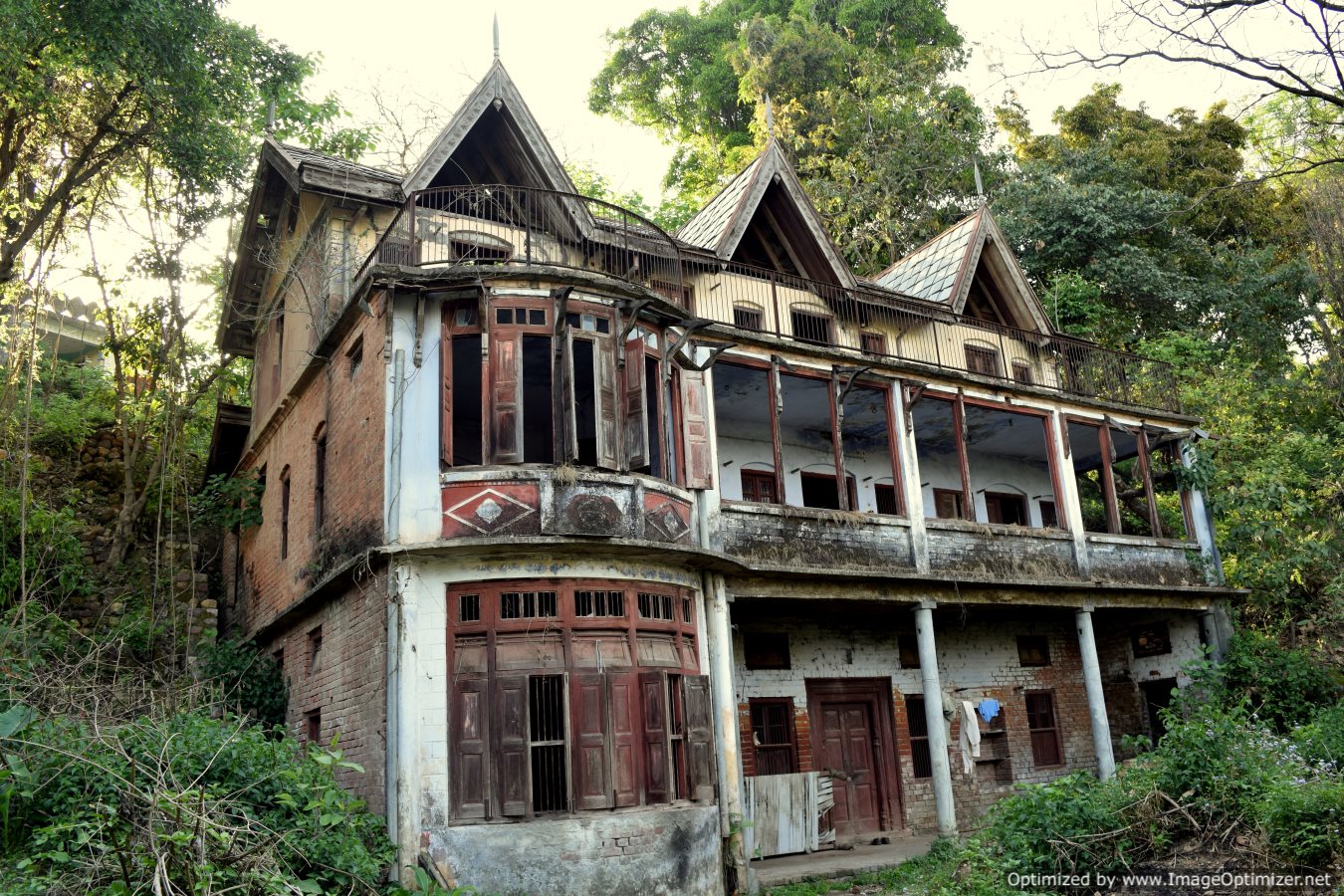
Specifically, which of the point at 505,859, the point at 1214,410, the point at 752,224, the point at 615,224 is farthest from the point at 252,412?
the point at 1214,410

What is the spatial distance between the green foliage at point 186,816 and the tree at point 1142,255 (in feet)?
76.7

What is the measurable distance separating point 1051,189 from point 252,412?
22.6 m

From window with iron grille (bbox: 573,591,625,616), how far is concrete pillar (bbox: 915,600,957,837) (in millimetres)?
6171

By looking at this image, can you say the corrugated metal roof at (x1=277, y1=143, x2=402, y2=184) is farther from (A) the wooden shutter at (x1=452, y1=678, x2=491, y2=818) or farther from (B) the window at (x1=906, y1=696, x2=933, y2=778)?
(B) the window at (x1=906, y1=696, x2=933, y2=778)

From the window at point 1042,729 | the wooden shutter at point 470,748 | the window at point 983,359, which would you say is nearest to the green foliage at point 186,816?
the wooden shutter at point 470,748

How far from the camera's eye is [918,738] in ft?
61.3

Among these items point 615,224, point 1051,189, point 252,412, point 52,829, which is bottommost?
point 52,829

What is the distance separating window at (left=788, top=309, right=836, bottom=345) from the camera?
62.4 feet

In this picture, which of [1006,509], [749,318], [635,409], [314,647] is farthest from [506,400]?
[1006,509]

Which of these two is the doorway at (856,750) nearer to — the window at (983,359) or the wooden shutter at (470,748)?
the window at (983,359)

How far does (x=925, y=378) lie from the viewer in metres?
17.8

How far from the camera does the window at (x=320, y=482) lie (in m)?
15.0

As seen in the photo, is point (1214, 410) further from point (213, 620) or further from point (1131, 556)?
point (213, 620)

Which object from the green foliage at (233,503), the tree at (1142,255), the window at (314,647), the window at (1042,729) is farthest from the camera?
the tree at (1142,255)
